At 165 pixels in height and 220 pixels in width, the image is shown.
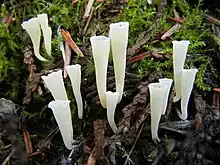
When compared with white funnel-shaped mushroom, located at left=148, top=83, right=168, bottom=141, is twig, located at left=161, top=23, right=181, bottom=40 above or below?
above

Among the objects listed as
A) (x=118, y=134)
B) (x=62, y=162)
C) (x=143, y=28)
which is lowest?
(x=62, y=162)

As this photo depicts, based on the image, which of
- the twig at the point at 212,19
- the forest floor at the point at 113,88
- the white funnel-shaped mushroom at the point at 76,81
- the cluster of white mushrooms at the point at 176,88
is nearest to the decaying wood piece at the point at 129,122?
the forest floor at the point at 113,88

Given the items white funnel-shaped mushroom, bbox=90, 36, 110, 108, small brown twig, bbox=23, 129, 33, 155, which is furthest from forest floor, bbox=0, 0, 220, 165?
white funnel-shaped mushroom, bbox=90, 36, 110, 108

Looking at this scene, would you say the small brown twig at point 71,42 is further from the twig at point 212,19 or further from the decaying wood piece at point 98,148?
the twig at point 212,19

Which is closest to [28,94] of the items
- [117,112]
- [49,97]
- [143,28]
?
[49,97]

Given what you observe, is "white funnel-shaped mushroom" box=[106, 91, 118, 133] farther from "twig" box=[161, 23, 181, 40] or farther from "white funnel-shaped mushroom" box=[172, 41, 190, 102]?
"twig" box=[161, 23, 181, 40]

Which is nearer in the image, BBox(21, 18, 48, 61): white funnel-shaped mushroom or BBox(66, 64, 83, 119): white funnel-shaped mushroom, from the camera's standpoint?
BBox(66, 64, 83, 119): white funnel-shaped mushroom

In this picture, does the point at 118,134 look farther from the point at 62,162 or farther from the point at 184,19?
the point at 184,19
